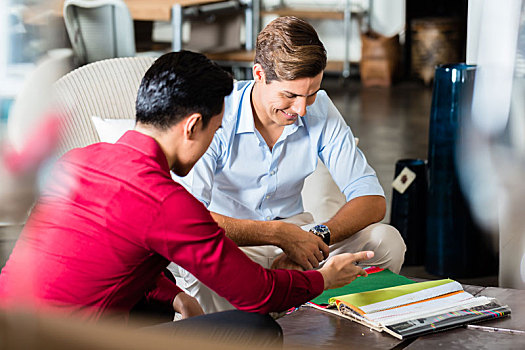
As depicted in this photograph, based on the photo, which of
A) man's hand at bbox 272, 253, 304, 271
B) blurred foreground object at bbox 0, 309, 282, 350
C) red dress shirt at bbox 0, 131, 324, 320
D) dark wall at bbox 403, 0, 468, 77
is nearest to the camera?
blurred foreground object at bbox 0, 309, 282, 350

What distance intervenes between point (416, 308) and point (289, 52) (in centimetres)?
64

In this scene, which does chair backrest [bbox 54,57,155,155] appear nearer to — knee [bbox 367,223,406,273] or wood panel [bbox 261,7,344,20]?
knee [bbox 367,223,406,273]

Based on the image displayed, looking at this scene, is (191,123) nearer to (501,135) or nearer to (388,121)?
(501,135)

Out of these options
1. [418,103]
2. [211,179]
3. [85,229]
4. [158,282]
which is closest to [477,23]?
[211,179]

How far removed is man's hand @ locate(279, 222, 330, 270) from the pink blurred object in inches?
54.0

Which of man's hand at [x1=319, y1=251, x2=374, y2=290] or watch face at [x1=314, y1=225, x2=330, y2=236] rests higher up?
man's hand at [x1=319, y1=251, x2=374, y2=290]

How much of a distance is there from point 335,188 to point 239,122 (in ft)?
2.05

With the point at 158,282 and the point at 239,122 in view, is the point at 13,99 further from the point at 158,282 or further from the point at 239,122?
the point at 239,122

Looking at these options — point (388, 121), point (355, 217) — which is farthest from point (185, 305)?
point (388, 121)

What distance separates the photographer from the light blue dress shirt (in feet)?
5.75

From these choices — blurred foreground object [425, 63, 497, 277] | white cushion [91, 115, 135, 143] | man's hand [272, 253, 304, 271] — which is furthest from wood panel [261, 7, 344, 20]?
man's hand [272, 253, 304, 271]

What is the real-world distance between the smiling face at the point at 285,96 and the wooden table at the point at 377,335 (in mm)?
488

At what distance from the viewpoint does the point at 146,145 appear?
98 cm

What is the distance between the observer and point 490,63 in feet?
5.38
